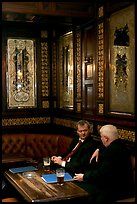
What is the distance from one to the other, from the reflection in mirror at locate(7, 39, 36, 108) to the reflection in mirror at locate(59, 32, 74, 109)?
0.60m

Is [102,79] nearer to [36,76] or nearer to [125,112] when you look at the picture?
[125,112]

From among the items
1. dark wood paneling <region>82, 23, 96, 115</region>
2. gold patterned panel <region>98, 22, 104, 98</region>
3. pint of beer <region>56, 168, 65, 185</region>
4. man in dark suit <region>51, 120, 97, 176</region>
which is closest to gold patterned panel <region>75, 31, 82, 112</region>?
dark wood paneling <region>82, 23, 96, 115</region>

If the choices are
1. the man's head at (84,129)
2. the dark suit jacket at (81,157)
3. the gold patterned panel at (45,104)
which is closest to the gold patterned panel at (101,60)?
the man's head at (84,129)

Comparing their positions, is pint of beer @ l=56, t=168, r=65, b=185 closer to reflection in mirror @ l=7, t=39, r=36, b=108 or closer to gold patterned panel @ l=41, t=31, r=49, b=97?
reflection in mirror @ l=7, t=39, r=36, b=108

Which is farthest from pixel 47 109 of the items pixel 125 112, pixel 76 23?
pixel 125 112

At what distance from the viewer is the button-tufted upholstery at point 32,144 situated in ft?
19.9

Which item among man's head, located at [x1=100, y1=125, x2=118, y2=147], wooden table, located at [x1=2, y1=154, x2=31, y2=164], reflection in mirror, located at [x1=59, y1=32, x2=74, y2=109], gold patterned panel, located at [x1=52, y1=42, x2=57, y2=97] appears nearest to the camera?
man's head, located at [x1=100, y1=125, x2=118, y2=147]

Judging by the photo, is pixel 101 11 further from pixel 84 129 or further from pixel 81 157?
pixel 81 157

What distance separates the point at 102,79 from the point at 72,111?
4.28ft

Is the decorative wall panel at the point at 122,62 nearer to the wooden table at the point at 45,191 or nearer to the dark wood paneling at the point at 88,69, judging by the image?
the dark wood paneling at the point at 88,69

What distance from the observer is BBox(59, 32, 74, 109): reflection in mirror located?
234 inches

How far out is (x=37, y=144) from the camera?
241 inches

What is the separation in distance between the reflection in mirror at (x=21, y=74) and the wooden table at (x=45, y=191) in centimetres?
341

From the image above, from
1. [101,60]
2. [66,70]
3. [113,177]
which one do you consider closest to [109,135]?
[113,177]
